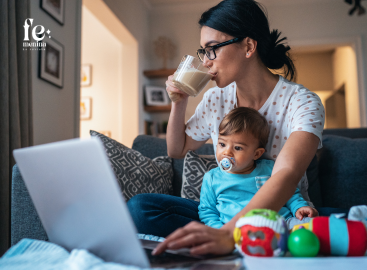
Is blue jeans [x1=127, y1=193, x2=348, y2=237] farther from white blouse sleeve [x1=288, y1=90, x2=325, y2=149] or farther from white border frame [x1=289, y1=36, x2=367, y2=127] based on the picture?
white border frame [x1=289, y1=36, x2=367, y2=127]

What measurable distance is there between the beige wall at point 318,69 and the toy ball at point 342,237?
20.2 ft

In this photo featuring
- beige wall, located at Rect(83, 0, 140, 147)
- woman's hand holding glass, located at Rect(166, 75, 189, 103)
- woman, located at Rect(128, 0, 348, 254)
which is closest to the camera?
woman, located at Rect(128, 0, 348, 254)

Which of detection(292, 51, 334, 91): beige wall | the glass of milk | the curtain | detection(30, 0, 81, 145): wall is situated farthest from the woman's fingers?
detection(292, 51, 334, 91): beige wall

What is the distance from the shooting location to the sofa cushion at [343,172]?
5.14ft

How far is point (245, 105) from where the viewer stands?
1.38 metres

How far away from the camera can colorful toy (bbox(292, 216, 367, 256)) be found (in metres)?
0.64

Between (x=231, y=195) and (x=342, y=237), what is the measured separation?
542mm

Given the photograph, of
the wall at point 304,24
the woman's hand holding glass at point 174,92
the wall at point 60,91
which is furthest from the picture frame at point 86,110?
the woman's hand holding glass at point 174,92

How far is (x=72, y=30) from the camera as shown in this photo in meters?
2.77

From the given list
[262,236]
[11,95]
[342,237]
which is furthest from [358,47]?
[262,236]

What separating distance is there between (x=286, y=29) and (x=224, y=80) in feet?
13.2

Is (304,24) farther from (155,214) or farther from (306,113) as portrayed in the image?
(155,214)

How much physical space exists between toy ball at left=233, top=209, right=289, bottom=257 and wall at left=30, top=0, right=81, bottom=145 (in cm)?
201

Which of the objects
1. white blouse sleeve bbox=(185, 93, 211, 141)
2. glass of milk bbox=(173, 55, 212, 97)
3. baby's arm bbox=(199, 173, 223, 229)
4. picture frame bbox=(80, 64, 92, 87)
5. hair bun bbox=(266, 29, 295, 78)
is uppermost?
picture frame bbox=(80, 64, 92, 87)
